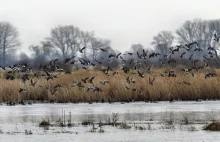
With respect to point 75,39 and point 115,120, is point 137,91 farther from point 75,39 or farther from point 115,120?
point 75,39

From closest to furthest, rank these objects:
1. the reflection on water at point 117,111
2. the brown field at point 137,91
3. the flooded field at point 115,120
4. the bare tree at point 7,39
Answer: the flooded field at point 115,120, the reflection on water at point 117,111, the brown field at point 137,91, the bare tree at point 7,39

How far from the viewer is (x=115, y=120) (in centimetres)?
1402

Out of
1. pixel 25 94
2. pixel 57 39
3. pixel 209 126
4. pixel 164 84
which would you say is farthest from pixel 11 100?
pixel 57 39

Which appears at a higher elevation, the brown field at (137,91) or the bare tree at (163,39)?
the bare tree at (163,39)

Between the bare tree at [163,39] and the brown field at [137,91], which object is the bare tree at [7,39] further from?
the brown field at [137,91]

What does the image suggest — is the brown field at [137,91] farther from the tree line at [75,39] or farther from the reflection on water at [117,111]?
the tree line at [75,39]

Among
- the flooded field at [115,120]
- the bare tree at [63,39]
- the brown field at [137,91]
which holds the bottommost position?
the flooded field at [115,120]

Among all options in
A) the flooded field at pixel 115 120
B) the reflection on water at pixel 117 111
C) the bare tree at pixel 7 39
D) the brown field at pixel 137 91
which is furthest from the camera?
the bare tree at pixel 7 39

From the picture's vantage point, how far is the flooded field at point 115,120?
11.5 m

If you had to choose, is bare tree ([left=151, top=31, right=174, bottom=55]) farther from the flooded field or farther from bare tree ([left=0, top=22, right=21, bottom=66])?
the flooded field

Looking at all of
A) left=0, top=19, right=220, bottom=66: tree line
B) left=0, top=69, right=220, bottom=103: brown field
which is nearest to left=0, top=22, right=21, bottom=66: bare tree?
left=0, top=19, right=220, bottom=66: tree line

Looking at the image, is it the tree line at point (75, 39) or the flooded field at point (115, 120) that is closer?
the flooded field at point (115, 120)

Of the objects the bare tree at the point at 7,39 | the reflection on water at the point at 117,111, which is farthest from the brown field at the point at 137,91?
the bare tree at the point at 7,39

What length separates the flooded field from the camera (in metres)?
11.5
